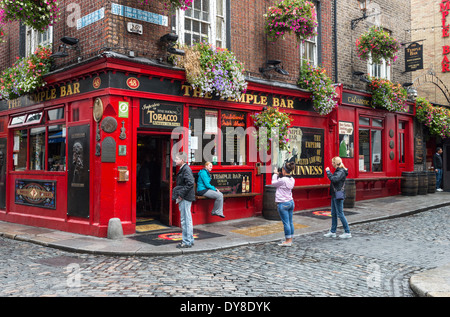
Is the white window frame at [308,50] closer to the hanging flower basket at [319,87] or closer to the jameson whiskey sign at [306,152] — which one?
the hanging flower basket at [319,87]

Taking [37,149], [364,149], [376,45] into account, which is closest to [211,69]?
[37,149]

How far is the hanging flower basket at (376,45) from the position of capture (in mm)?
14500

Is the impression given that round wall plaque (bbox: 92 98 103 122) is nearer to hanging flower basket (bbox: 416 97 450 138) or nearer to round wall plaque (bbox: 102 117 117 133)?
round wall plaque (bbox: 102 117 117 133)

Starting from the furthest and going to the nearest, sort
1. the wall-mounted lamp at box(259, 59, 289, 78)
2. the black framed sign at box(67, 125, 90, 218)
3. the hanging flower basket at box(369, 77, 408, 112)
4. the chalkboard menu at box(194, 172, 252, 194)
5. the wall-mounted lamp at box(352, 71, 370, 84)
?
the hanging flower basket at box(369, 77, 408, 112) < the wall-mounted lamp at box(352, 71, 370, 84) < the wall-mounted lamp at box(259, 59, 289, 78) < the chalkboard menu at box(194, 172, 252, 194) < the black framed sign at box(67, 125, 90, 218)

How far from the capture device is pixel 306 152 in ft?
44.2

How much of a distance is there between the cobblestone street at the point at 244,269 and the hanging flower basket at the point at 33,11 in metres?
5.32

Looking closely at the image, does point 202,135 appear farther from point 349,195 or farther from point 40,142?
point 349,195

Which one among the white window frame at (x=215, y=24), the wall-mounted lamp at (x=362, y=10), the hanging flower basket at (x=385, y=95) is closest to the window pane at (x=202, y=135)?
the white window frame at (x=215, y=24)

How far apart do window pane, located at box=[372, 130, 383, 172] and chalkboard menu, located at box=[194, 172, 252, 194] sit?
688 cm

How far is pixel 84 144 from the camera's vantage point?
9.48 m

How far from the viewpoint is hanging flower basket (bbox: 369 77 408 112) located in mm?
15328

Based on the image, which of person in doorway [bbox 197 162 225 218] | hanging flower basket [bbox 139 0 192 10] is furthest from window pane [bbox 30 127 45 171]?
hanging flower basket [bbox 139 0 192 10]

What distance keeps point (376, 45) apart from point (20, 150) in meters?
12.7
